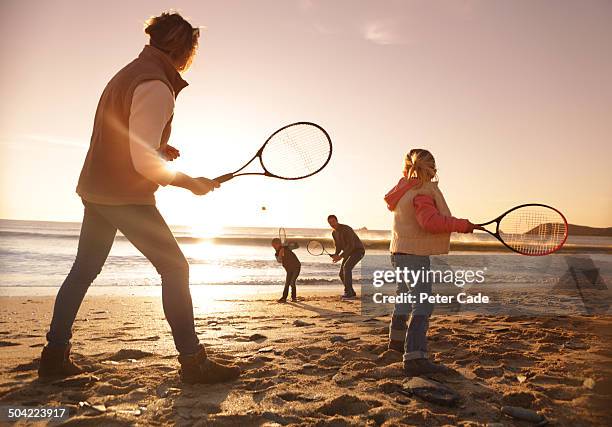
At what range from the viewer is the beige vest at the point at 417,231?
396 centimetres

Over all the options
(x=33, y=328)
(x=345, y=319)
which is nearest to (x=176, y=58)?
(x=33, y=328)

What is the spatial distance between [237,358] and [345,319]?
115 inches

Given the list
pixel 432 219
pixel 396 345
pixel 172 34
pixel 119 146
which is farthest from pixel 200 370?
pixel 172 34

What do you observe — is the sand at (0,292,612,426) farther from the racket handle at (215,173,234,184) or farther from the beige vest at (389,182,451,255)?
the racket handle at (215,173,234,184)

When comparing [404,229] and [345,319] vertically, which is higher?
[404,229]

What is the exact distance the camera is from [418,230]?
3.99 m

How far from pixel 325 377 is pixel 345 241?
7.46 metres

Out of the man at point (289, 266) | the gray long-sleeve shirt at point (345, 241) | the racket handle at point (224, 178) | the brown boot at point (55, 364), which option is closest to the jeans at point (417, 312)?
the racket handle at point (224, 178)

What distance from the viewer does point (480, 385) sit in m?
3.51

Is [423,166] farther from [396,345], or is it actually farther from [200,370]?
[200,370]

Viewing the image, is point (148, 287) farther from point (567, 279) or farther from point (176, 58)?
point (567, 279)

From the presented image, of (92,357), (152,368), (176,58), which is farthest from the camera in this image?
(92,357)

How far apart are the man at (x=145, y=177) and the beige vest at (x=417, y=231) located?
162 cm

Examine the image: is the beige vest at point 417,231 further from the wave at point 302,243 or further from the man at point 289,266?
the wave at point 302,243
